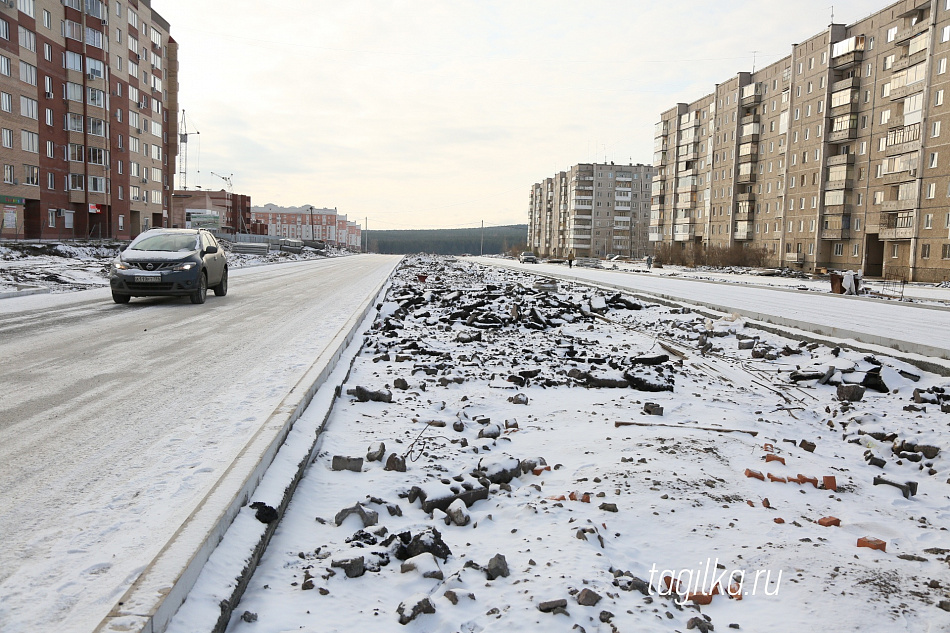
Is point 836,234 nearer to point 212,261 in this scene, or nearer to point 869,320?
point 869,320

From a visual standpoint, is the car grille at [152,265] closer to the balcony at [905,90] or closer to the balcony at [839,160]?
the balcony at [905,90]

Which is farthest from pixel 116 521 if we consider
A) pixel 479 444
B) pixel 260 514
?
pixel 479 444

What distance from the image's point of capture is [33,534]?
9.93 ft

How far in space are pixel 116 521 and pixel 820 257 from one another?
6720 cm

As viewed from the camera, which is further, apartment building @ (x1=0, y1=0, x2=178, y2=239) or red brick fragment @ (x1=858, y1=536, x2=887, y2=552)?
apartment building @ (x1=0, y1=0, x2=178, y2=239)

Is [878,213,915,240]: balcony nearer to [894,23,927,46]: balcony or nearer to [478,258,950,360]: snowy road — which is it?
[894,23,927,46]: balcony

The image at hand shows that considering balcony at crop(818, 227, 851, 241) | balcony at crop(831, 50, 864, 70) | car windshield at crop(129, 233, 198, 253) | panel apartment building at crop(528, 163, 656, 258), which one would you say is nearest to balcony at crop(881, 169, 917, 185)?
balcony at crop(818, 227, 851, 241)

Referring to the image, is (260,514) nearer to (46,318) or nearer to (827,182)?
(46,318)

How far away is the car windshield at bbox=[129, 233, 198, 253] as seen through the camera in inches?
544

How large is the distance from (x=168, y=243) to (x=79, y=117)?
50.7 m

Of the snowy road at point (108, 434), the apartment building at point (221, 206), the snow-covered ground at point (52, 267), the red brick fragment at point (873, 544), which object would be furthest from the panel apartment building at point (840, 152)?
the apartment building at point (221, 206)

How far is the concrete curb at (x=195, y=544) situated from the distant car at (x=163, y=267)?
31.6 feet

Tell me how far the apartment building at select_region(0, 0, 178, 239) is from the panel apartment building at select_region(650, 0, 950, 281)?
64604 mm

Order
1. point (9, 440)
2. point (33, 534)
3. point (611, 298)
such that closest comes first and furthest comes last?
point (33, 534) → point (9, 440) → point (611, 298)
